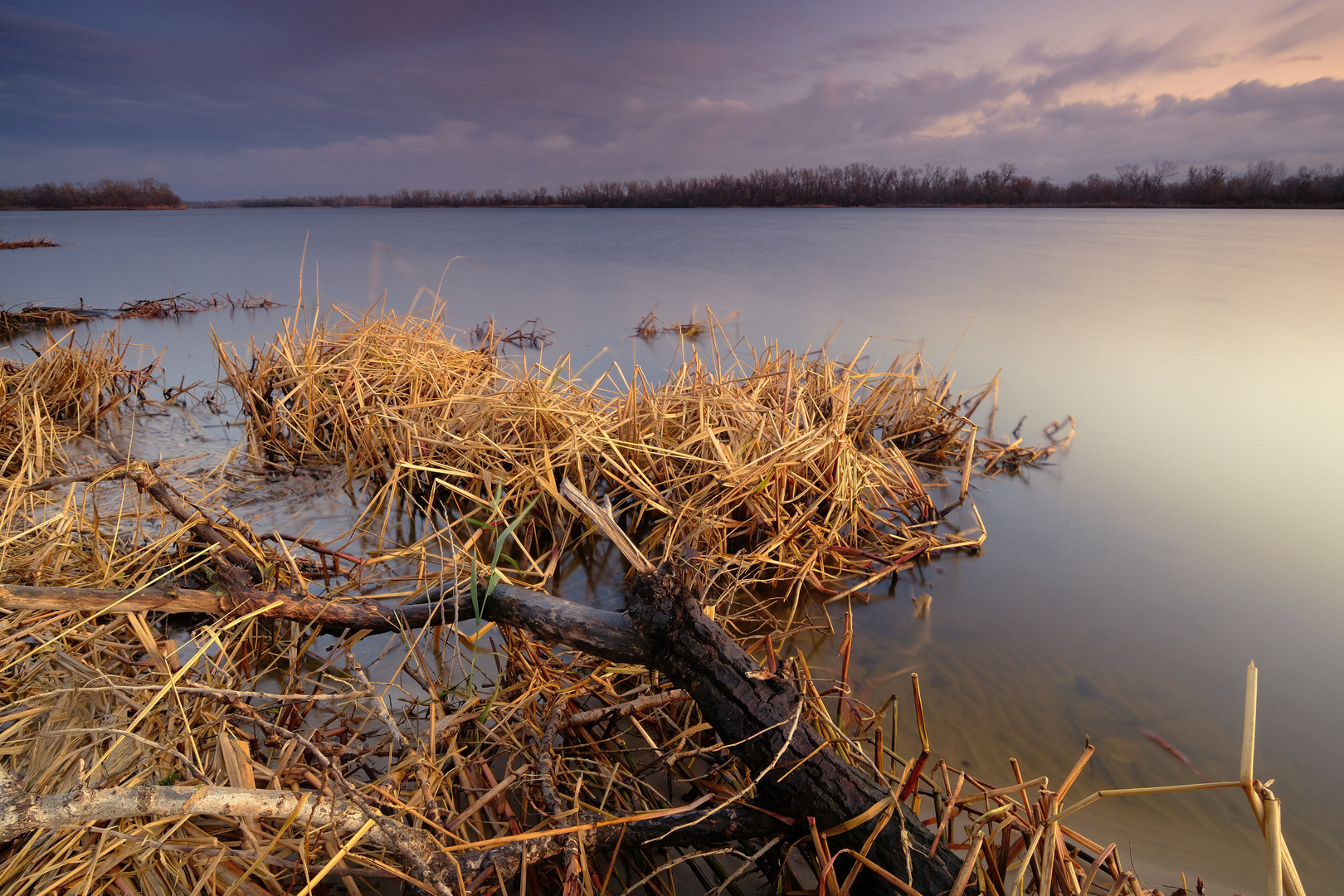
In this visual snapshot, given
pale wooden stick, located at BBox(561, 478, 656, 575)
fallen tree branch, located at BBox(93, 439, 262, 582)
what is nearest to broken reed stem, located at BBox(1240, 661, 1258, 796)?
pale wooden stick, located at BBox(561, 478, 656, 575)

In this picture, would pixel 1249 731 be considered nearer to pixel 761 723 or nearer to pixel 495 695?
pixel 761 723

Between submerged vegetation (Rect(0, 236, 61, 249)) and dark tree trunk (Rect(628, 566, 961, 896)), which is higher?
submerged vegetation (Rect(0, 236, 61, 249))

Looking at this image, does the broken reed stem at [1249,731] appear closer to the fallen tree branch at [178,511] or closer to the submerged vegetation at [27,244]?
the fallen tree branch at [178,511]

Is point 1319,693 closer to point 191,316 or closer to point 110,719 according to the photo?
point 110,719

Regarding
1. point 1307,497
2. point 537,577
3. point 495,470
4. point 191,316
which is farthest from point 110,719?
point 191,316

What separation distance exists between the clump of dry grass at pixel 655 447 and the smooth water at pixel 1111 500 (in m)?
0.33

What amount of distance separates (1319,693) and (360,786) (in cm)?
287

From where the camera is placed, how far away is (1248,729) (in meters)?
0.72

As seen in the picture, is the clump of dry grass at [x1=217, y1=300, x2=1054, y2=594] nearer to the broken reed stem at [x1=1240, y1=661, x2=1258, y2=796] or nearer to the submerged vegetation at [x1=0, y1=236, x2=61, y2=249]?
the broken reed stem at [x1=1240, y1=661, x2=1258, y2=796]

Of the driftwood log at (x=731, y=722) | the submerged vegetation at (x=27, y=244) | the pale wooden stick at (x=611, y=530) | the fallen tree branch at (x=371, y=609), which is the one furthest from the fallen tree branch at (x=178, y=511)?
the submerged vegetation at (x=27, y=244)

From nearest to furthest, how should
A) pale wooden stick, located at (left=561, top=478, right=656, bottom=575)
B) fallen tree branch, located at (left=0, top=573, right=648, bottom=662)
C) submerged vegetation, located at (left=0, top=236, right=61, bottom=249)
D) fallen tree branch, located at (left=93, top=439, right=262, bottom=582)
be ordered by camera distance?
pale wooden stick, located at (left=561, top=478, right=656, bottom=575) < fallen tree branch, located at (left=0, top=573, right=648, bottom=662) < fallen tree branch, located at (left=93, top=439, right=262, bottom=582) < submerged vegetation, located at (left=0, top=236, right=61, bottom=249)

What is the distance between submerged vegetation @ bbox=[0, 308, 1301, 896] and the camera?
1.05 m

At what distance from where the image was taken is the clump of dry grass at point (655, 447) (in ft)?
8.41

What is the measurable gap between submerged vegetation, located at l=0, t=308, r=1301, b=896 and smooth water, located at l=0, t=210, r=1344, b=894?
0.30 metres
